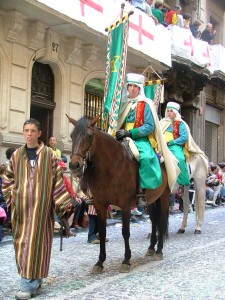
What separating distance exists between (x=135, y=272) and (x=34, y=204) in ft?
5.99

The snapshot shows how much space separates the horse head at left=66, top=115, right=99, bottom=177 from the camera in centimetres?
501

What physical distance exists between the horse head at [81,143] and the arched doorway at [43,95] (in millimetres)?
7851

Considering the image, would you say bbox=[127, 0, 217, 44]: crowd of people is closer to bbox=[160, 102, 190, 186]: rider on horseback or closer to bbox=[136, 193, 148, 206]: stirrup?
bbox=[160, 102, 190, 186]: rider on horseback

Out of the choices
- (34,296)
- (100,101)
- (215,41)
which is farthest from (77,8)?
(215,41)

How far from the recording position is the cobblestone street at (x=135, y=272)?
465 cm

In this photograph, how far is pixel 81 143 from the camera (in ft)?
16.9

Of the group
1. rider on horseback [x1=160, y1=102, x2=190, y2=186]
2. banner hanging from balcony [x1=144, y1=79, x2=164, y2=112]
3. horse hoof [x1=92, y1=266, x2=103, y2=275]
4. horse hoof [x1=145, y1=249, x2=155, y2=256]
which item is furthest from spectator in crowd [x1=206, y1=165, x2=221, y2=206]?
horse hoof [x1=92, y1=266, x2=103, y2=275]

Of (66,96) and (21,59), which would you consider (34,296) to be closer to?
(21,59)

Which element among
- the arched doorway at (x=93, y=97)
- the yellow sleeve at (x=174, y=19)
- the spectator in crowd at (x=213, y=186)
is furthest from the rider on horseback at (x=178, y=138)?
the yellow sleeve at (x=174, y=19)

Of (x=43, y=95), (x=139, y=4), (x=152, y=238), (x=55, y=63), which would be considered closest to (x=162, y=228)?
(x=152, y=238)

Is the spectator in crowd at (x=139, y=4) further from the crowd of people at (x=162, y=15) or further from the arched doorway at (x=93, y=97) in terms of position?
the arched doorway at (x=93, y=97)

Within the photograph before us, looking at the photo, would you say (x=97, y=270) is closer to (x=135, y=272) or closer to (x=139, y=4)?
(x=135, y=272)

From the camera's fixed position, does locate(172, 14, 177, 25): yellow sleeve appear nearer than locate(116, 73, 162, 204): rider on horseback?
No

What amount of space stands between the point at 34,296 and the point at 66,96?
9.45 metres
